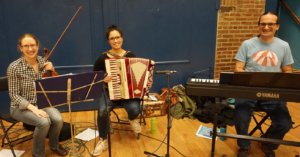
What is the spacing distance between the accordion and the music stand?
14.0 inches

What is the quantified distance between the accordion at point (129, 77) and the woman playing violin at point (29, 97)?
2.02 feet

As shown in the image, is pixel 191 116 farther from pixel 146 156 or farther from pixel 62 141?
pixel 62 141

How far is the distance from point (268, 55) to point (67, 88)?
1.99 metres

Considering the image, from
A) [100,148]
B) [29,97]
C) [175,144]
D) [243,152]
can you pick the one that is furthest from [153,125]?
[29,97]

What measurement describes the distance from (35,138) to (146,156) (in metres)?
1.10

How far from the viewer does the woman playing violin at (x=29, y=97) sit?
81.8 inches

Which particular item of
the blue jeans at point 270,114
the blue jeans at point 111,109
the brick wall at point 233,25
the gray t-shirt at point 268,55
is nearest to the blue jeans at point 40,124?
the blue jeans at point 111,109

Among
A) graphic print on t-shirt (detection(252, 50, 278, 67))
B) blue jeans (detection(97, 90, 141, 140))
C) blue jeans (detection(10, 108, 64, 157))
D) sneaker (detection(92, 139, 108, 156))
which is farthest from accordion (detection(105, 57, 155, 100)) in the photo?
graphic print on t-shirt (detection(252, 50, 278, 67))

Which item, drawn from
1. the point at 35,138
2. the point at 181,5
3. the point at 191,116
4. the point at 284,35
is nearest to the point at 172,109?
the point at 191,116

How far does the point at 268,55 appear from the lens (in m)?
2.28

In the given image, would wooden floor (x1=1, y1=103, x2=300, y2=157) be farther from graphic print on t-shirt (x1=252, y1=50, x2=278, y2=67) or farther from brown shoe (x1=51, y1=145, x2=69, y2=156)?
graphic print on t-shirt (x1=252, y1=50, x2=278, y2=67)

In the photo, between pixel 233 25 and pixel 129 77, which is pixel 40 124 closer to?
pixel 129 77

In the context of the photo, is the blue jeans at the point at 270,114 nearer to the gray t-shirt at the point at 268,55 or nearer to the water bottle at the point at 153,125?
the gray t-shirt at the point at 268,55

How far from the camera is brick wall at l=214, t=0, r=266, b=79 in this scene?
3623 mm
